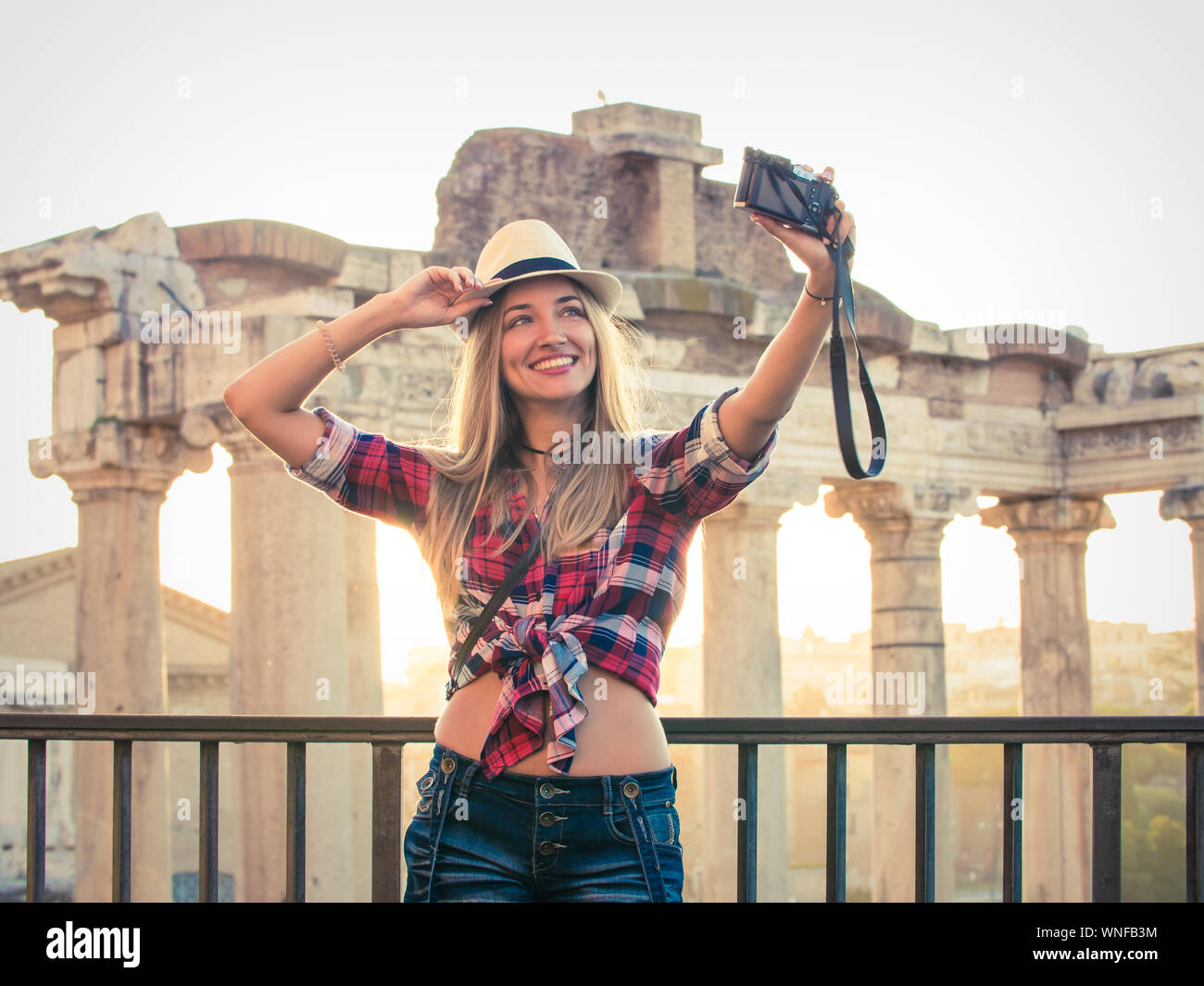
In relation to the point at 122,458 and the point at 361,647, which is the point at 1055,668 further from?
the point at 122,458

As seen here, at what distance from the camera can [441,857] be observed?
3469mm

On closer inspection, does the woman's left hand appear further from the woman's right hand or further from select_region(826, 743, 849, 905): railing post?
select_region(826, 743, 849, 905): railing post

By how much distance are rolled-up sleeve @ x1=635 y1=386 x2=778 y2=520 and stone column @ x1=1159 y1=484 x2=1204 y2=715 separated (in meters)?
13.1

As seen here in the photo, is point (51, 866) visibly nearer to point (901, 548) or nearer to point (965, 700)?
point (901, 548)

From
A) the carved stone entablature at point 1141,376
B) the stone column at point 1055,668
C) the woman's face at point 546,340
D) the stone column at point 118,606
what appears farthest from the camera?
the stone column at point 1055,668

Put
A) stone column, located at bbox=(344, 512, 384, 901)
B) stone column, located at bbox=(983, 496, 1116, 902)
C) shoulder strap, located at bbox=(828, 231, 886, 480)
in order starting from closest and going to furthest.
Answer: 1. shoulder strap, located at bbox=(828, 231, 886, 480)
2. stone column, located at bbox=(344, 512, 384, 901)
3. stone column, located at bbox=(983, 496, 1116, 902)

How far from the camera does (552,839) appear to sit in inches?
134

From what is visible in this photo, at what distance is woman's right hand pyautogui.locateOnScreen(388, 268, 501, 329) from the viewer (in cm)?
388

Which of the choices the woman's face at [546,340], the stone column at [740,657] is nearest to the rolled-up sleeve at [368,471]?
the woman's face at [546,340]

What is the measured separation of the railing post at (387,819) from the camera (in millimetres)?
4594

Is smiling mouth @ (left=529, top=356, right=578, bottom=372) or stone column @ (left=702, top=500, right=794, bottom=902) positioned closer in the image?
smiling mouth @ (left=529, top=356, right=578, bottom=372)

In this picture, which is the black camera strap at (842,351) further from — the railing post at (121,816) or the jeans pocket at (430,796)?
the railing post at (121,816)

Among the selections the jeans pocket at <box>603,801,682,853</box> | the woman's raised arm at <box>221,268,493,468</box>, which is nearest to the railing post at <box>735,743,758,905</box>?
the jeans pocket at <box>603,801,682,853</box>
